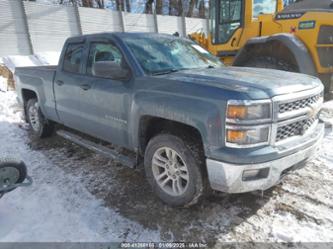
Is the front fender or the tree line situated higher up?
the tree line

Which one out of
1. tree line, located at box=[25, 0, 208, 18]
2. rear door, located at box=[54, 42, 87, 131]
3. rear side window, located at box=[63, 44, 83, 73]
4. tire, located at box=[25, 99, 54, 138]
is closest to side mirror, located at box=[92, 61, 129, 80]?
rear door, located at box=[54, 42, 87, 131]

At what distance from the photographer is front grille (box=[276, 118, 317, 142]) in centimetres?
274

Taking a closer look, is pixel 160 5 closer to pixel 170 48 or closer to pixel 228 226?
pixel 170 48

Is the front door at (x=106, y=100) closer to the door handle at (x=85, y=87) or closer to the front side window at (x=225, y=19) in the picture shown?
the door handle at (x=85, y=87)

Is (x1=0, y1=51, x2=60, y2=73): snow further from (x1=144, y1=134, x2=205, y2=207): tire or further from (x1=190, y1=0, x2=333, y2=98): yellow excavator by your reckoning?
(x1=144, y1=134, x2=205, y2=207): tire

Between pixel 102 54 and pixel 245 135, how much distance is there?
2470 mm

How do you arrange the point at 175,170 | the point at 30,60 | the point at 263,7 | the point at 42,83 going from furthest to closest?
the point at 30,60
the point at 263,7
the point at 42,83
the point at 175,170

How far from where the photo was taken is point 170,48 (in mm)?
4016

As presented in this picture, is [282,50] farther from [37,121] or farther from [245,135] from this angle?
[37,121]

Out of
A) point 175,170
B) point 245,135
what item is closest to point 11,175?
point 175,170

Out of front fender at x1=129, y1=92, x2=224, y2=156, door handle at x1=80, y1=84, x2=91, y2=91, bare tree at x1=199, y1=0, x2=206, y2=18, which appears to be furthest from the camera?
bare tree at x1=199, y1=0, x2=206, y2=18

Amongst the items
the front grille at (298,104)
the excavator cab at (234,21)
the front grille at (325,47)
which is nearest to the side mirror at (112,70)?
the front grille at (298,104)

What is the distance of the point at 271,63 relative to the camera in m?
6.49

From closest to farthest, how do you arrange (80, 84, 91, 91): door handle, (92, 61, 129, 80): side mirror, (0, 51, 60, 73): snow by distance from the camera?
(92, 61, 129, 80): side mirror
(80, 84, 91, 91): door handle
(0, 51, 60, 73): snow
